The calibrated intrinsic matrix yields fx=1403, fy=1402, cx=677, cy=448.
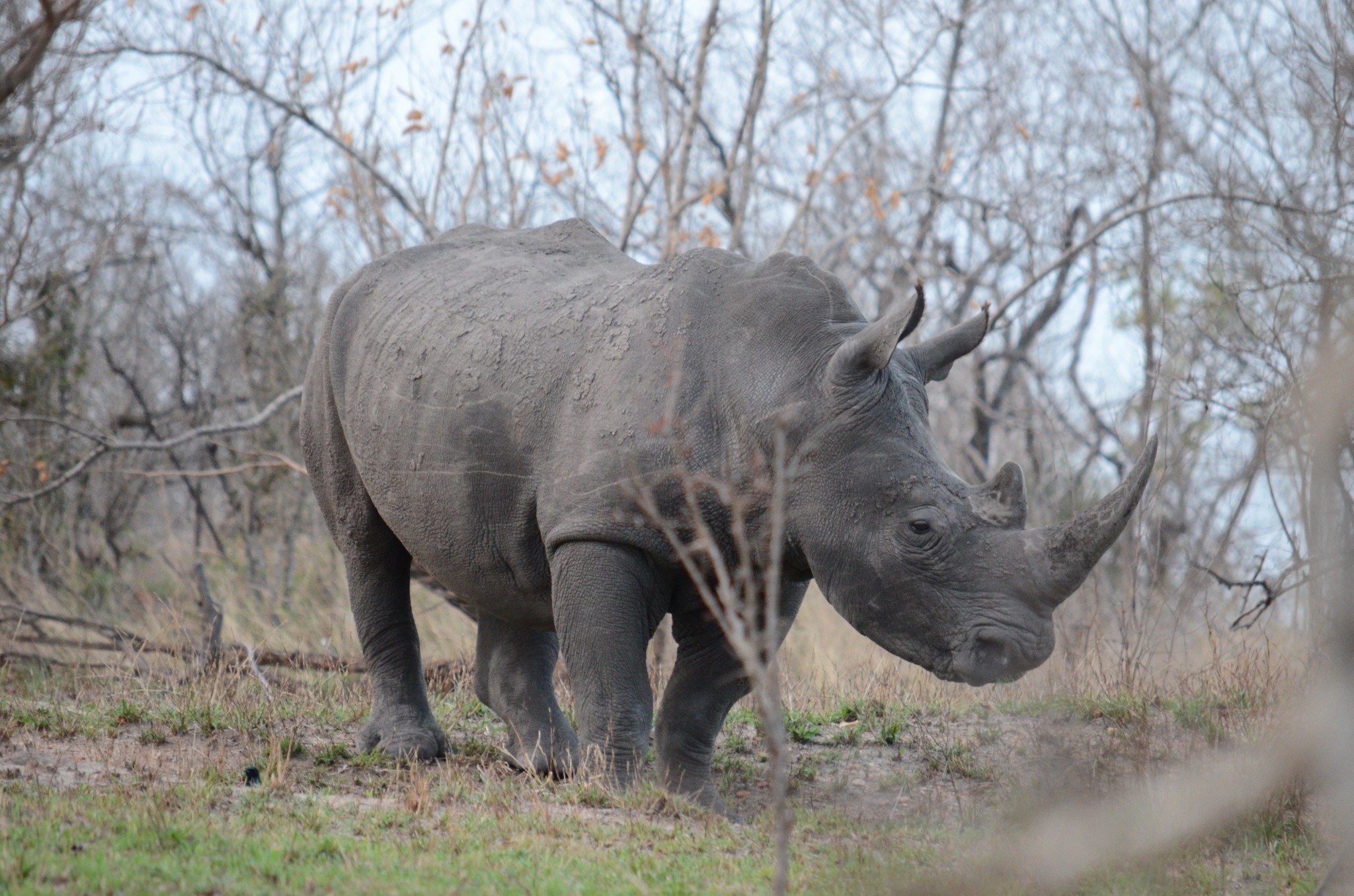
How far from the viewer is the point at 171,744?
18.2ft

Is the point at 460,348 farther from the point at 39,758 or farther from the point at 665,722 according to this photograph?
the point at 39,758

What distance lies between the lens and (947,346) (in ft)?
16.2

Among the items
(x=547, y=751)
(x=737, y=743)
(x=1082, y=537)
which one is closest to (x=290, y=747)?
(x=547, y=751)

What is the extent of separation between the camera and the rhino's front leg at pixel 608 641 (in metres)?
4.69

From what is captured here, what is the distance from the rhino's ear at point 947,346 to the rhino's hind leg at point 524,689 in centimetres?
200

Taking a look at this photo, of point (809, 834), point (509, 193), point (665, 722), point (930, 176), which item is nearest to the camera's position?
point (809, 834)

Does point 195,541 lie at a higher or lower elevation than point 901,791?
higher

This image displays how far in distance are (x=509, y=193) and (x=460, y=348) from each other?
6.34 meters

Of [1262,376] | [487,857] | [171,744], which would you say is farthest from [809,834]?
[1262,376]

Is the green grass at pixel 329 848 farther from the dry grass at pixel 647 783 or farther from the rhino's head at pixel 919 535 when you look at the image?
the rhino's head at pixel 919 535

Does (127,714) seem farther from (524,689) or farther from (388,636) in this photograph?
(524,689)

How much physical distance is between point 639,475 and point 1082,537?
1.40 m

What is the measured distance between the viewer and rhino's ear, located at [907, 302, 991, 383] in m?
4.90

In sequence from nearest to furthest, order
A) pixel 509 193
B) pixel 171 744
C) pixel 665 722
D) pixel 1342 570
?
pixel 1342 570, pixel 665 722, pixel 171 744, pixel 509 193
